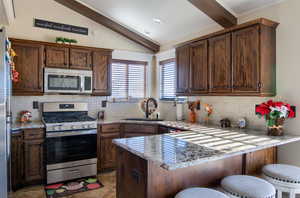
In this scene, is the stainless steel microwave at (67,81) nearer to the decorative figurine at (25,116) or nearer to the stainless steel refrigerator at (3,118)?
the decorative figurine at (25,116)

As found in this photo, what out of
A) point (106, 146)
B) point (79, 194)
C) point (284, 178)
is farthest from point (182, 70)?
point (79, 194)

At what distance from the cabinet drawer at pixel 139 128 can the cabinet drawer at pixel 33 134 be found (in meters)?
1.41

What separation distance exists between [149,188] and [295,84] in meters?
2.13

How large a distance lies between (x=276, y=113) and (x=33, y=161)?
3.41 meters

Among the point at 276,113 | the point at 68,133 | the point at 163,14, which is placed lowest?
the point at 68,133

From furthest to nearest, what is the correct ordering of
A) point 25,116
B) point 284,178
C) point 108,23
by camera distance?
point 108,23, point 25,116, point 284,178

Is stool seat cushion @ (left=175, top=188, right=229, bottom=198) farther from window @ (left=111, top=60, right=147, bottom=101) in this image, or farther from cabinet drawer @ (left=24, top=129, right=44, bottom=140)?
window @ (left=111, top=60, right=147, bottom=101)

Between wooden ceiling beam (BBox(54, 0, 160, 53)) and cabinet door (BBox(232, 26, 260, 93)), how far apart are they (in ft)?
7.40

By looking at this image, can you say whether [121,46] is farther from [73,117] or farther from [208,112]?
[208,112]

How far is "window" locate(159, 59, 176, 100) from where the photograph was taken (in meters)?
4.49

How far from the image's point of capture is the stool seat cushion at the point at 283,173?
1.82 metres

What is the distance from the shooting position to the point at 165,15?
3.64 m

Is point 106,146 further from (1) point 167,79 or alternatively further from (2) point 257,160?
(2) point 257,160

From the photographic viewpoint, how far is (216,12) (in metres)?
2.98
